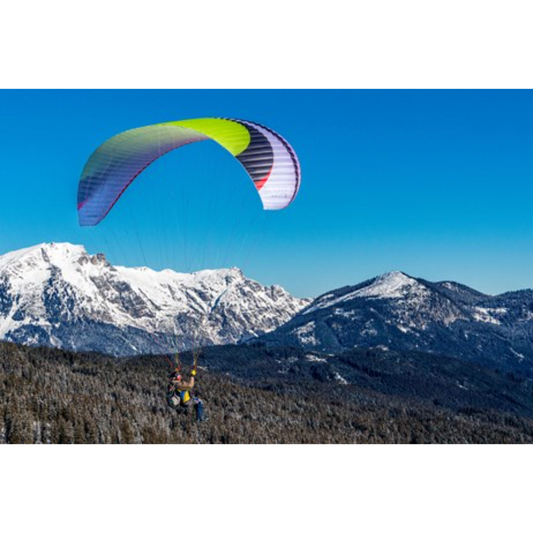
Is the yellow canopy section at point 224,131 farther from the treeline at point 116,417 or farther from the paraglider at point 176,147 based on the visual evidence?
the treeline at point 116,417

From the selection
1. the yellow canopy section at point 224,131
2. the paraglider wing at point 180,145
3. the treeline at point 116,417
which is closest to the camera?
the yellow canopy section at point 224,131

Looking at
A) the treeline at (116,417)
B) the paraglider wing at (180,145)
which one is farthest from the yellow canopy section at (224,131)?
the treeline at (116,417)

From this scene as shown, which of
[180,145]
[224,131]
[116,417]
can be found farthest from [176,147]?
[116,417]

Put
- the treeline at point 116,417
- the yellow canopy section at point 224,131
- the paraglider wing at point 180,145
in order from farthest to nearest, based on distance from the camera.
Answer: the treeline at point 116,417, the paraglider wing at point 180,145, the yellow canopy section at point 224,131

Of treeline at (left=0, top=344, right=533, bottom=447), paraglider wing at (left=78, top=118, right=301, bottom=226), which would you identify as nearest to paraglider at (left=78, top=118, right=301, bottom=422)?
paraglider wing at (left=78, top=118, right=301, bottom=226)

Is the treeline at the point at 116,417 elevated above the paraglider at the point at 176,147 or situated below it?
below

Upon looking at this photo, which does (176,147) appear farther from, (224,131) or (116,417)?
(116,417)
